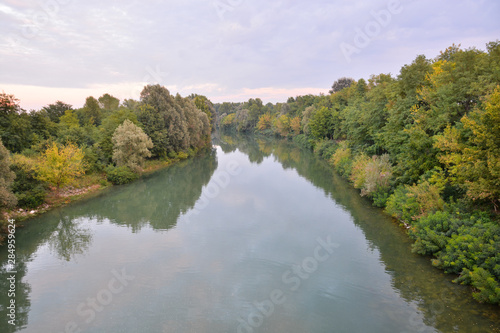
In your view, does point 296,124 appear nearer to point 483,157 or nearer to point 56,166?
point 56,166

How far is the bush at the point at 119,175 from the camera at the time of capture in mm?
32562

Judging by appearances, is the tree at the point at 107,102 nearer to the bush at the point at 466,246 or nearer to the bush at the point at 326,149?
the bush at the point at 326,149

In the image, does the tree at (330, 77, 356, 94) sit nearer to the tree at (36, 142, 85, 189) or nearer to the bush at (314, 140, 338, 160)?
the bush at (314, 140, 338, 160)

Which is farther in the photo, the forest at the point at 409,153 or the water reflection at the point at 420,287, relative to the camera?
the forest at the point at 409,153

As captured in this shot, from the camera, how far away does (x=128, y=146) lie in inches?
1374

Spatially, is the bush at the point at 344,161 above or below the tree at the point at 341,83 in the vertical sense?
below

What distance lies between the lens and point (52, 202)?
24.5 metres

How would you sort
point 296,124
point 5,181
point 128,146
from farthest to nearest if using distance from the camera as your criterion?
point 296,124
point 128,146
point 5,181

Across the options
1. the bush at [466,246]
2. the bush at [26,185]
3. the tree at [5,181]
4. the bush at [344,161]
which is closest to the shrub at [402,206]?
the bush at [466,246]

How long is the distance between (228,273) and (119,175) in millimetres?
23559

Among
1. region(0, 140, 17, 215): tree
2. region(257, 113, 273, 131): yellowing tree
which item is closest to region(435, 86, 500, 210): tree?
region(0, 140, 17, 215): tree

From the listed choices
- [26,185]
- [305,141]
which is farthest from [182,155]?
[305,141]

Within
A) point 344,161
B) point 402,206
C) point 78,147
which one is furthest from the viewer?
point 344,161

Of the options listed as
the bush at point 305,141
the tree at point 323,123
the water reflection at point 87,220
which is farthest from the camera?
the bush at point 305,141
